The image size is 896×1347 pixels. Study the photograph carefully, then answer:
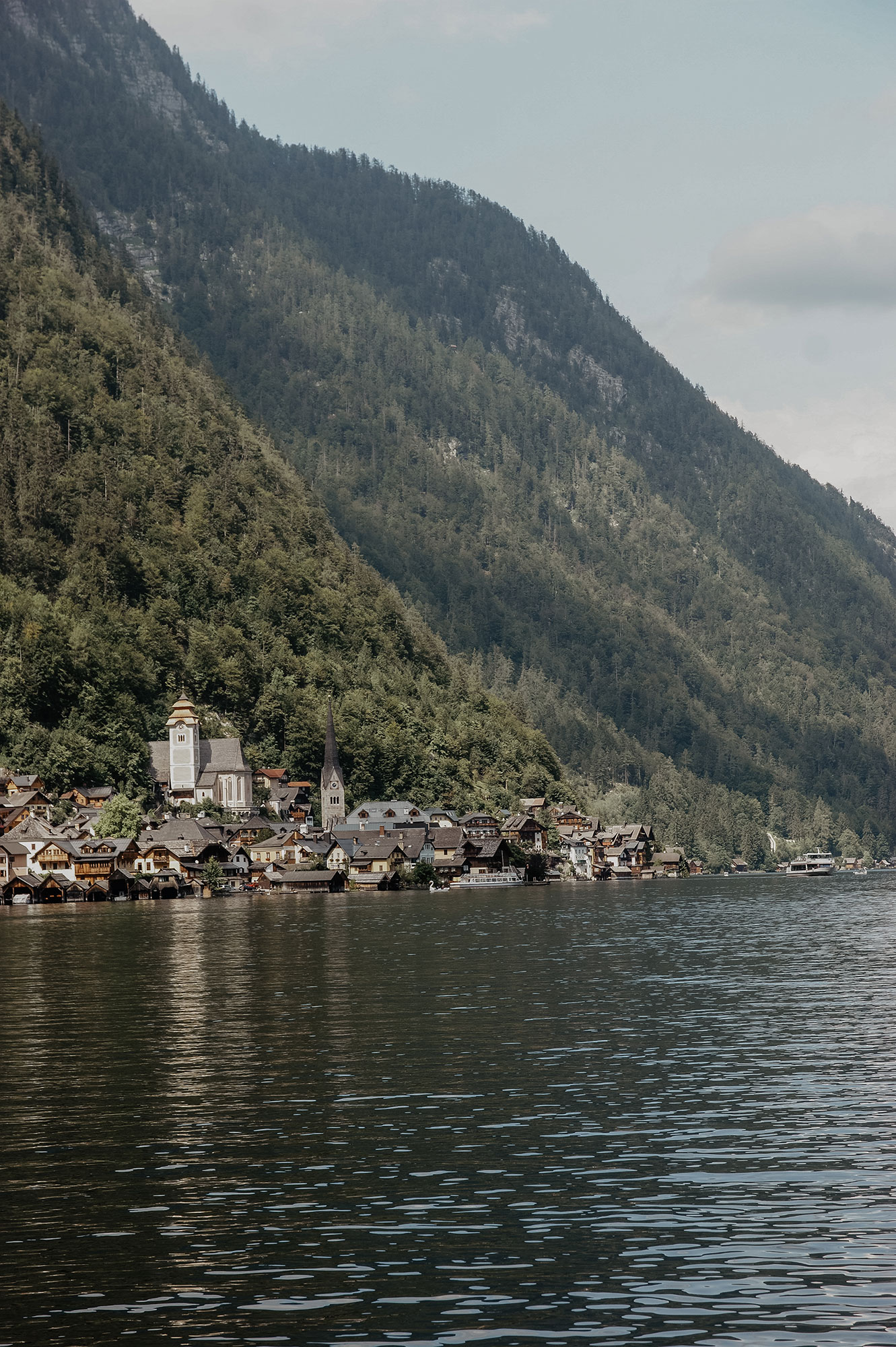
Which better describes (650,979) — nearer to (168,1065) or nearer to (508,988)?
(508,988)

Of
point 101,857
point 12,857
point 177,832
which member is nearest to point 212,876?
point 177,832

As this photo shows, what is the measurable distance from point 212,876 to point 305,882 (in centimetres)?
1393

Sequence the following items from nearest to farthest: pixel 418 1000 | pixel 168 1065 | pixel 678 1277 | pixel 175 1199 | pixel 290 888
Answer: pixel 678 1277 < pixel 175 1199 < pixel 168 1065 < pixel 418 1000 < pixel 290 888

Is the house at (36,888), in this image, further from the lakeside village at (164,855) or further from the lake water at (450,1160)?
the lake water at (450,1160)

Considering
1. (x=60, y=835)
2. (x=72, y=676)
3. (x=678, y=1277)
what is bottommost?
(x=678, y=1277)

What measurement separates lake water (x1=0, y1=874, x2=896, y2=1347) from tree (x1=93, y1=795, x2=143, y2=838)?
97560 millimetres

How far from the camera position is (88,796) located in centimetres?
17650

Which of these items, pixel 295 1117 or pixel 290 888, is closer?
pixel 295 1117

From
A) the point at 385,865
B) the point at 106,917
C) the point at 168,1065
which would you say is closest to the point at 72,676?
the point at 385,865

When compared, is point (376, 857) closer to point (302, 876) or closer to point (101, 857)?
point (302, 876)

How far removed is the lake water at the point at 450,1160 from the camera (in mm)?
22578

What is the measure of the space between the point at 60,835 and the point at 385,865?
4555 centimetres

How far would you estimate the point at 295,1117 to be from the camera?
35812 millimetres

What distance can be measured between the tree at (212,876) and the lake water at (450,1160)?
10534 cm
